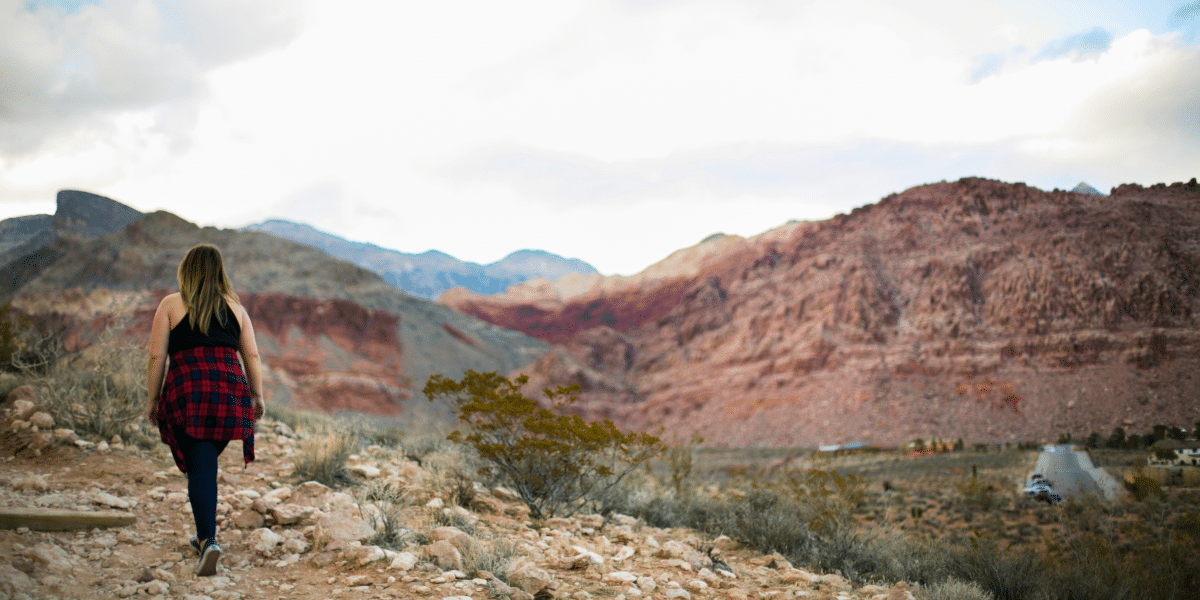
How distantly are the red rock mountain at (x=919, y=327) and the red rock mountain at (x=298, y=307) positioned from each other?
11.5 meters

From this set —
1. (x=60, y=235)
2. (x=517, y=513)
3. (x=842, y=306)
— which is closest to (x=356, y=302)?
(x=60, y=235)

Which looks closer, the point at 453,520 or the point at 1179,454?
the point at 453,520

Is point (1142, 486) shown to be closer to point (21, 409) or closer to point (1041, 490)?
point (1041, 490)

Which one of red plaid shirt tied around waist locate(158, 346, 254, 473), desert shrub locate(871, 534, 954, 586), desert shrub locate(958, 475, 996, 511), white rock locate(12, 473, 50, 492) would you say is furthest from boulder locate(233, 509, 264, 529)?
desert shrub locate(958, 475, 996, 511)

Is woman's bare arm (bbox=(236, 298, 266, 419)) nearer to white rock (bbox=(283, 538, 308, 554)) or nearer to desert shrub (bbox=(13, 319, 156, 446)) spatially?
white rock (bbox=(283, 538, 308, 554))

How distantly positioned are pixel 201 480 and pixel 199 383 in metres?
0.54

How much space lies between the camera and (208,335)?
3.46m

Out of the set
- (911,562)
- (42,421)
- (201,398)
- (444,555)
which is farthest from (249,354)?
(911,562)

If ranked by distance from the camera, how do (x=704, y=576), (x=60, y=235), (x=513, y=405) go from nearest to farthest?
(x=704, y=576) → (x=513, y=405) → (x=60, y=235)

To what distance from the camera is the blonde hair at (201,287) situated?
3396 mm

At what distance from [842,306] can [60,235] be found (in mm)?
63583

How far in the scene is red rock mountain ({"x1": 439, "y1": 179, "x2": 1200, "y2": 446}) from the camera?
22.6 meters

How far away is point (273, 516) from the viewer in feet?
14.5

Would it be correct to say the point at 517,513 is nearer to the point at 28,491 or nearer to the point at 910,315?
the point at 28,491
